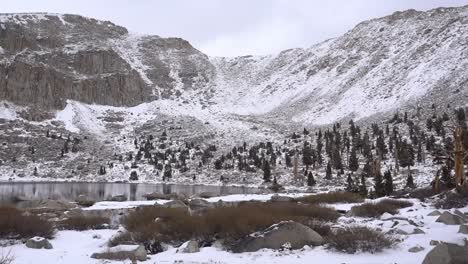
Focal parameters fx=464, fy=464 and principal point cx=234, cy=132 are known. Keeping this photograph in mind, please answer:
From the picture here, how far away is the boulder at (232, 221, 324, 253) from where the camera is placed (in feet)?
45.9

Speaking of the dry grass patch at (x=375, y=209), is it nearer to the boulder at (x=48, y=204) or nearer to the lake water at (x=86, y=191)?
the boulder at (x=48, y=204)

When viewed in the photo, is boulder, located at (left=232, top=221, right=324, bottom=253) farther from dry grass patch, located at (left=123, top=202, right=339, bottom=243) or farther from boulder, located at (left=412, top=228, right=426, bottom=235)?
boulder, located at (left=412, top=228, right=426, bottom=235)

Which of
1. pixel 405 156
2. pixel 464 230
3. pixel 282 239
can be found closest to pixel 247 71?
pixel 405 156

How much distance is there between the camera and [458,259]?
9.76 meters

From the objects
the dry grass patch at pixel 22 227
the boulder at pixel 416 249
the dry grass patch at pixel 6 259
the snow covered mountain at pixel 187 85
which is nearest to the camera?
the dry grass patch at pixel 6 259

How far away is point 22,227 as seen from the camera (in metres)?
17.3

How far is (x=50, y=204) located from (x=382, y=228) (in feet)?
82.2

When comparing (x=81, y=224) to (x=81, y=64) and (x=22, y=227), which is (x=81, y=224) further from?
(x=81, y=64)

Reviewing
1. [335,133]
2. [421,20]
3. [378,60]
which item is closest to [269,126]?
[335,133]

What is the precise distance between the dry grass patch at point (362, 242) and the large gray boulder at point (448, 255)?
115 inches

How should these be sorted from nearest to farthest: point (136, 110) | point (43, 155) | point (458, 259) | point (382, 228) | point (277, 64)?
point (458, 259) → point (382, 228) → point (43, 155) → point (136, 110) → point (277, 64)

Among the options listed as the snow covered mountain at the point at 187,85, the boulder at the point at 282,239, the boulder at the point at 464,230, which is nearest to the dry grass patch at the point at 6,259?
the boulder at the point at 282,239

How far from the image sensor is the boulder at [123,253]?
522 inches

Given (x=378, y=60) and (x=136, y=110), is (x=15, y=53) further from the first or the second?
(x=378, y=60)
